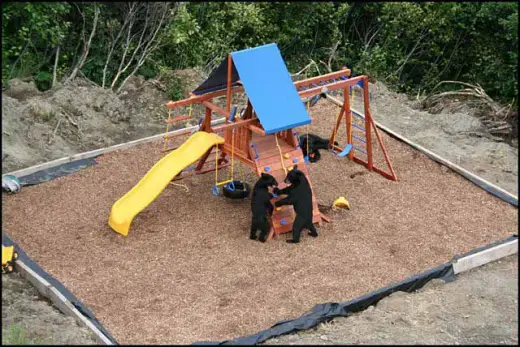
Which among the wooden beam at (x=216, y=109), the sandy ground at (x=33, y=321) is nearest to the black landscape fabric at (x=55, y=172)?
the wooden beam at (x=216, y=109)

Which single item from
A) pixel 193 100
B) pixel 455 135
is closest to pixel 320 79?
pixel 193 100

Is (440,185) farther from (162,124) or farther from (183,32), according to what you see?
(183,32)

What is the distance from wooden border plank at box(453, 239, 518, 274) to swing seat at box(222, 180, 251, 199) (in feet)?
9.71

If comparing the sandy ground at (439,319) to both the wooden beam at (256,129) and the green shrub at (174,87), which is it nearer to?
the wooden beam at (256,129)

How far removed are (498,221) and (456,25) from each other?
764 centimetres

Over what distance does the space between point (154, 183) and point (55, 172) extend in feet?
7.02

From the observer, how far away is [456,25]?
56.5ft

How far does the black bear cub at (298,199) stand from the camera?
9719 millimetres

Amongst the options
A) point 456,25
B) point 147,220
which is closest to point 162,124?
point 147,220

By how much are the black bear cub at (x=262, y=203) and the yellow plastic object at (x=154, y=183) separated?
0.91 m

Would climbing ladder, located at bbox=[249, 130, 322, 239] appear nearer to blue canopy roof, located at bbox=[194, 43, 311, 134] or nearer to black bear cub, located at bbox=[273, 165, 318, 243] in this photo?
black bear cub, located at bbox=[273, 165, 318, 243]

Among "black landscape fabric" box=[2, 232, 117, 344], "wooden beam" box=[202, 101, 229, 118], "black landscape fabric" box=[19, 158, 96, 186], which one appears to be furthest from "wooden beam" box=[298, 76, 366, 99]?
"black landscape fabric" box=[2, 232, 117, 344]

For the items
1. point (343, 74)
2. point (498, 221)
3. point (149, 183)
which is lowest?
point (498, 221)

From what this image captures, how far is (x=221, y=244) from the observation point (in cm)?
979
